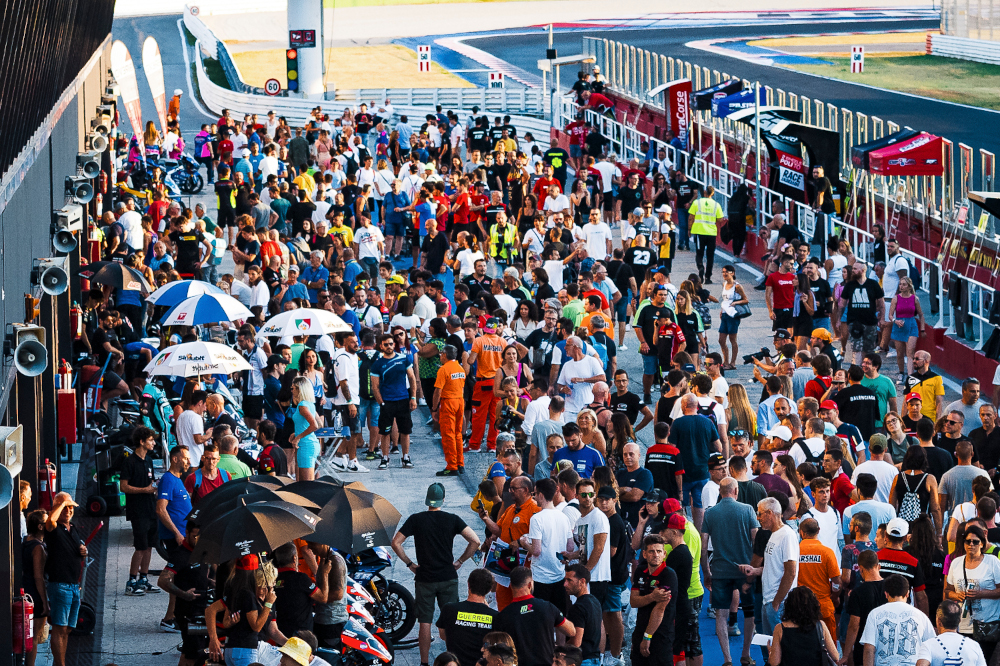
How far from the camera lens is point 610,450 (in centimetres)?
1331

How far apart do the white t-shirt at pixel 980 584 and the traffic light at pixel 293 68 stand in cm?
4225

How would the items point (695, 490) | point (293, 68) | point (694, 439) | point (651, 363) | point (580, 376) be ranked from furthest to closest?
point (293, 68), point (651, 363), point (580, 376), point (695, 490), point (694, 439)

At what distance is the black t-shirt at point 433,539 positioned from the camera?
10953 millimetres

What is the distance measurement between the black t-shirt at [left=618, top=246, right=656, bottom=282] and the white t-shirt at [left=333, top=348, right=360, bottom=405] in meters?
6.25

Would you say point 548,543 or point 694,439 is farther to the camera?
point 694,439

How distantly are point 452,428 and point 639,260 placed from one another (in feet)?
20.5

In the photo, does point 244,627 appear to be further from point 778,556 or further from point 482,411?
point 482,411

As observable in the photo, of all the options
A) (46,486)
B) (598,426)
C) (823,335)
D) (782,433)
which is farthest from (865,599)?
(46,486)

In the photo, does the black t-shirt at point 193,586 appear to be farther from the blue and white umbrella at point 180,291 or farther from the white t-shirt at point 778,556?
the blue and white umbrella at point 180,291

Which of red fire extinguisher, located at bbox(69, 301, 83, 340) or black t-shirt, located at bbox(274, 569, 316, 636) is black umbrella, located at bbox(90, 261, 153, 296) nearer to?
red fire extinguisher, located at bbox(69, 301, 83, 340)

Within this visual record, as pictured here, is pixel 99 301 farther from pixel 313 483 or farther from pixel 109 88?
pixel 109 88

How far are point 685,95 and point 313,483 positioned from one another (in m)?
24.4

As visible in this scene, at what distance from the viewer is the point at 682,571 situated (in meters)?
10.3

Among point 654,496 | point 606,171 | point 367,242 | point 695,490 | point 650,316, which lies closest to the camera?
point 654,496
